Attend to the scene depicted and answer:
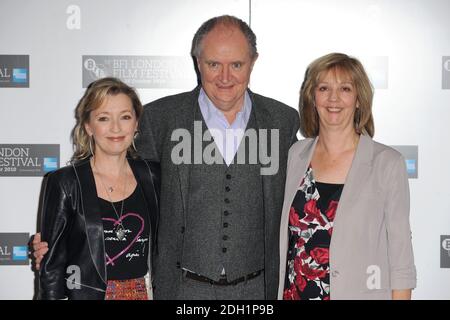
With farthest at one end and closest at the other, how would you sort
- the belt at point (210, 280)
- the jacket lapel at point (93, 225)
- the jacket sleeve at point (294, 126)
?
the jacket sleeve at point (294, 126)
the belt at point (210, 280)
the jacket lapel at point (93, 225)

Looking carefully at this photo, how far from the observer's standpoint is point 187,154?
2453 mm

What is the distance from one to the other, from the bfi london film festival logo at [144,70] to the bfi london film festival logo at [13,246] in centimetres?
107

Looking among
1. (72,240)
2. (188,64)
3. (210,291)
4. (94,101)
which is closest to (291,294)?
(210,291)

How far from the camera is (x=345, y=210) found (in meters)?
2.27

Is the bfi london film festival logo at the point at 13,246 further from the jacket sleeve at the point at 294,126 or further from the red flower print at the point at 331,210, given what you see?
the red flower print at the point at 331,210

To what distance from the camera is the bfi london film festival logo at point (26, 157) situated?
130 inches

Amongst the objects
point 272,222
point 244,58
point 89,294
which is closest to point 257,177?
point 272,222

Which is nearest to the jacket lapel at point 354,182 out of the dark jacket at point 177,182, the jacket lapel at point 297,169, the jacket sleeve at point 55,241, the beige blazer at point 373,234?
the beige blazer at point 373,234

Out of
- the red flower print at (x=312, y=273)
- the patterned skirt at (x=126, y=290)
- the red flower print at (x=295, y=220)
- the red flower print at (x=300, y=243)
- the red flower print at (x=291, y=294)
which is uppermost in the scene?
the red flower print at (x=295, y=220)

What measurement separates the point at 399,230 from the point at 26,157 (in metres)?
2.32

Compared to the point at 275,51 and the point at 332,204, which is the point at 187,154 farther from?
the point at 275,51

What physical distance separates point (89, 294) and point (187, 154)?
0.77m

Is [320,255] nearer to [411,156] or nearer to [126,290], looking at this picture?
[126,290]

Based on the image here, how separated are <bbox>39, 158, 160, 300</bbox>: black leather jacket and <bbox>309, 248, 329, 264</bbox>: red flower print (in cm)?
93
